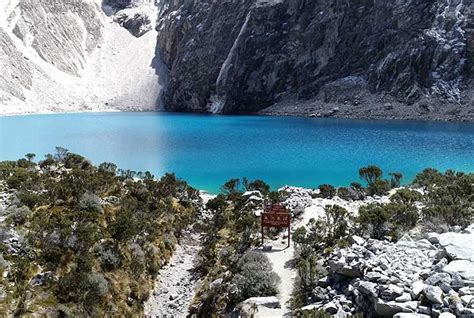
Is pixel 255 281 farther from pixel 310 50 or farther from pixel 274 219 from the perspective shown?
pixel 310 50

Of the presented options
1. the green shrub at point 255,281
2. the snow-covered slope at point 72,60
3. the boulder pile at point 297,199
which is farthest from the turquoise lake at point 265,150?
the snow-covered slope at point 72,60

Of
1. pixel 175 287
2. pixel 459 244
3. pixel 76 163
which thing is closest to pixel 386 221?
pixel 459 244

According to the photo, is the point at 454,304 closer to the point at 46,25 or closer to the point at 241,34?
the point at 241,34

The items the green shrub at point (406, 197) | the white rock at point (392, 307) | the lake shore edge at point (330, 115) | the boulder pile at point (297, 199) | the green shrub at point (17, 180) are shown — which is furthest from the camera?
the lake shore edge at point (330, 115)

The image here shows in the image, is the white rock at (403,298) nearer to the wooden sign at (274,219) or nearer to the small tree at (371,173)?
the wooden sign at (274,219)

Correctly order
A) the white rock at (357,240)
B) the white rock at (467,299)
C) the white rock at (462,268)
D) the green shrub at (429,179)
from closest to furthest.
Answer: the white rock at (467,299) < the white rock at (462,268) < the white rock at (357,240) < the green shrub at (429,179)

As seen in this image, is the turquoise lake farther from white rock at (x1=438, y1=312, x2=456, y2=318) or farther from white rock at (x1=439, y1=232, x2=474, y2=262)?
white rock at (x1=438, y1=312, x2=456, y2=318)

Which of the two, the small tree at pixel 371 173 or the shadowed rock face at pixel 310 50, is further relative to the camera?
the shadowed rock face at pixel 310 50
